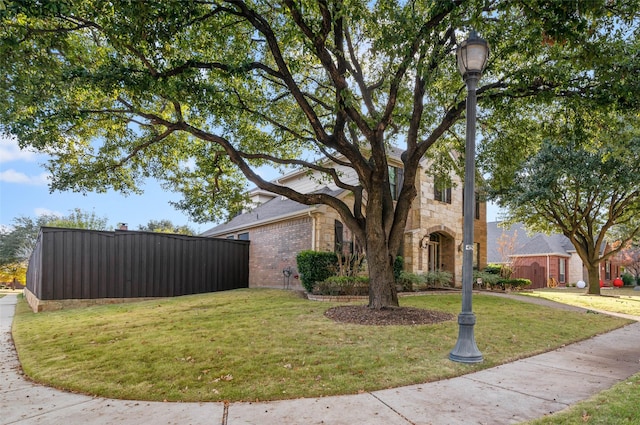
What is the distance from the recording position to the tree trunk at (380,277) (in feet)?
27.9

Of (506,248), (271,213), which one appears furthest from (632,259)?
(271,213)

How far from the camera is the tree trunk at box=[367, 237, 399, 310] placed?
27.9ft

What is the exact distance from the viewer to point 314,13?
25.2ft

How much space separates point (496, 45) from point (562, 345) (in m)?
6.03

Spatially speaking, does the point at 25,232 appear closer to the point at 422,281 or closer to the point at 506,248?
the point at 422,281

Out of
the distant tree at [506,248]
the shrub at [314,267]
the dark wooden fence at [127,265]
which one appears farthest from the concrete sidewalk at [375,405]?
the distant tree at [506,248]

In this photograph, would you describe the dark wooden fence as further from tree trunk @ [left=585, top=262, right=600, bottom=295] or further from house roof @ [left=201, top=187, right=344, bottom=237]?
tree trunk @ [left=585, top=262, right=600, bottom=295]

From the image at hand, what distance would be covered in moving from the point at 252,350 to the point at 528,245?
3265 centimetres

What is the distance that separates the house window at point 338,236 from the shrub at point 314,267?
59.1 inches

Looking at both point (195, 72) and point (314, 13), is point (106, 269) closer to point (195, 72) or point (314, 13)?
point (195, 72)

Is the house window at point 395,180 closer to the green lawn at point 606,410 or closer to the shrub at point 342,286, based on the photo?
the shrub at point 342,286

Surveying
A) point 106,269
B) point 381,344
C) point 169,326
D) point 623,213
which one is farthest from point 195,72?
point 623,213

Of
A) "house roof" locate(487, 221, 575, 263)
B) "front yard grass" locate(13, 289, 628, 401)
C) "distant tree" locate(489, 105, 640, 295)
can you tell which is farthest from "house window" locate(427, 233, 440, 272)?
"house roof" locate(487, 221, 575, 263)

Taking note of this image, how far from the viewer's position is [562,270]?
31.4 m
